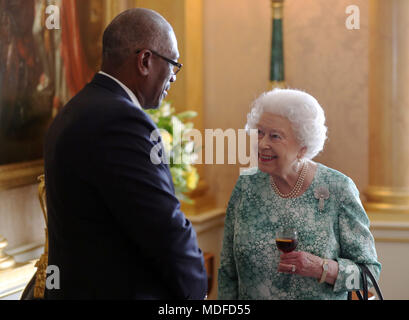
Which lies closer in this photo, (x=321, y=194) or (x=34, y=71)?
(x=321, y=194)

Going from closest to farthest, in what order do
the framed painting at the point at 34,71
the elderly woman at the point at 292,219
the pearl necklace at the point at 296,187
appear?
the elderly woman at the point at 292,219
the pearl necklace at the point at 296,187
the framed painting at the point at 34,71

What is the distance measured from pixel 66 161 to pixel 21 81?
70.0 inches

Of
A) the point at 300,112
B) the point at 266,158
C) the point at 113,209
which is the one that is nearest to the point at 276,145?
the point at 266,158

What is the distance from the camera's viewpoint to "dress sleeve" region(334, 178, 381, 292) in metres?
2.41

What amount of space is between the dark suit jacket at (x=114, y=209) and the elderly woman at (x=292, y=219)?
31.3 inches

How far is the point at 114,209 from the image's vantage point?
5.41ft

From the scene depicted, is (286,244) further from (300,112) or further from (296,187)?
(300,112)

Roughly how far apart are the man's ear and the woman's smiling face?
0.92 metres

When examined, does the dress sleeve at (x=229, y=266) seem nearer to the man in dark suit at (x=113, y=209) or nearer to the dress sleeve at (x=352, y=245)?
the dress sleeve at (x=352, y=245)

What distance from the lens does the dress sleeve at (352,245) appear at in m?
2.41

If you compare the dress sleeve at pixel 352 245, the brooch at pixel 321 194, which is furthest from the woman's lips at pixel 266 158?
the dress sleeve at pixel 352 245

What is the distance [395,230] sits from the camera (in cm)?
459

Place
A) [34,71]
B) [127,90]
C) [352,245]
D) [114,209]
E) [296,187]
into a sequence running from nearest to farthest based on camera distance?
1. [114,209]
2. [127,90]
3. [352,245]
4. [296,187]
5. [34,71]

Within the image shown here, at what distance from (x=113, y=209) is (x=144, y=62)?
0.49 meters
